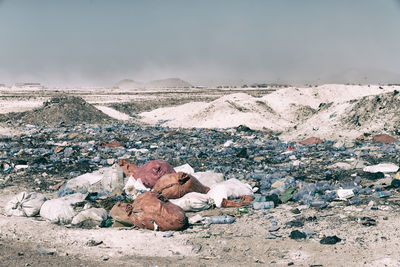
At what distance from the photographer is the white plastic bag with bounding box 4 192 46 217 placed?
5.91 metres

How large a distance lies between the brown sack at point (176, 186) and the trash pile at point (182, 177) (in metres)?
0.02

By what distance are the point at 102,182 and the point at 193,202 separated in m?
2.16

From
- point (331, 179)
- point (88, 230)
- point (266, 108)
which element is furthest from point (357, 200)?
point (266, 108)

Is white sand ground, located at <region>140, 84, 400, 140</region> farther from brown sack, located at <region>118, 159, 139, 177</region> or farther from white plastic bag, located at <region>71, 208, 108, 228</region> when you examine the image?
white plastic bag, located at <region>71, 208, 108, 228</region>

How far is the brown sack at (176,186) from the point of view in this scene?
620 cm

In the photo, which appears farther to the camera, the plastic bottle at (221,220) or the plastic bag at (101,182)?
the plastic bag at (101,182)

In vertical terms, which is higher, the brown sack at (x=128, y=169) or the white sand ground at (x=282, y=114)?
the white sand ground at (x=282, y=114)

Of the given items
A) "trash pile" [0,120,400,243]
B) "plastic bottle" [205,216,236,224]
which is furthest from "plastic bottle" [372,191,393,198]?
"plastic bottle" [205,216,236,224]

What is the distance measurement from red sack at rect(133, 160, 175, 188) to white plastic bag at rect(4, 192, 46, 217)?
1.68m

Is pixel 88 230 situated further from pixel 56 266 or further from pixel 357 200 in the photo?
pixel 357 200

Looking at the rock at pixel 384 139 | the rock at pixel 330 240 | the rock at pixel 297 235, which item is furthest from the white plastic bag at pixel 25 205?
the rock at pixel 384 139

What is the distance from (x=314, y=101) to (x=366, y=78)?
2857 inches

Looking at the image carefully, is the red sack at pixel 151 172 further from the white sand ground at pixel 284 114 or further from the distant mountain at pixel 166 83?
the distant mountain at pixel 166 83

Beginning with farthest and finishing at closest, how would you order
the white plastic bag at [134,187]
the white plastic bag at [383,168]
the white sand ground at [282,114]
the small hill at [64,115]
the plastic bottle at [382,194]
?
1. the small hill at [64,115]
2. the white sand ground at [282,114]
3. the white plastic bag at [383,168]
4. the white plastic bag at [134,187]
5. the plastic bottle at [382,194]
